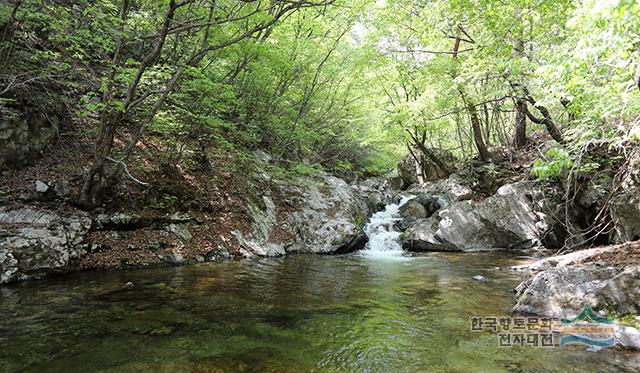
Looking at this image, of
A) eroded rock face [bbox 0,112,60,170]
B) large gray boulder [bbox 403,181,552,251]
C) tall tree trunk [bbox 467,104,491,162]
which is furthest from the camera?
tall tree trunk [bbox 467,104,491,162]

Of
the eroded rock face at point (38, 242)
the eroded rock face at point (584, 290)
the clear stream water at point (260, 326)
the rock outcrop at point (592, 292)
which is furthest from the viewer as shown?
the eroded rock face at point (38, 242)

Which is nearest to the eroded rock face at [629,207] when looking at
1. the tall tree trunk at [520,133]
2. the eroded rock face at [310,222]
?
the tall tree trunk at [520,133]

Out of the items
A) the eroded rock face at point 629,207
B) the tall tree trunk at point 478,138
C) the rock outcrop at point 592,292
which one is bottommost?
the rock outcrop at point 592,292

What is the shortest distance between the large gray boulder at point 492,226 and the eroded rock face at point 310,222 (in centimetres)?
275

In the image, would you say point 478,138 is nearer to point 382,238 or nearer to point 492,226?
point 492,226

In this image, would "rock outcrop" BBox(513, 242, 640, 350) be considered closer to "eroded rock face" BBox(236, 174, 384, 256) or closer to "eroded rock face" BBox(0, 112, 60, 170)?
"eroded rock face" BBox(236, 174, 384, 256)

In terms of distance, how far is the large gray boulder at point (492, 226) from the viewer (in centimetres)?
1256

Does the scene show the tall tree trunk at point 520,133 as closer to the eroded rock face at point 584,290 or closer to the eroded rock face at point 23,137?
the eroded rock face at point 584,290

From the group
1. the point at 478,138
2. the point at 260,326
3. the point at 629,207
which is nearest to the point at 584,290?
the point at 260,326

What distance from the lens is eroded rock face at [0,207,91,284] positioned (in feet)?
19.8

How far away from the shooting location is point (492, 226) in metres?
12.9

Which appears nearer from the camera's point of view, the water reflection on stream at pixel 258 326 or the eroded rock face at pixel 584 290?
the water reflection on stream at pixel 258 326

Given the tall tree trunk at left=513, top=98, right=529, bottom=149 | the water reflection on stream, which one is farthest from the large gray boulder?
the water reflection on stream

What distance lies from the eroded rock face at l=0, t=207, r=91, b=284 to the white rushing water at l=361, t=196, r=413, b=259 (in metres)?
8.94
